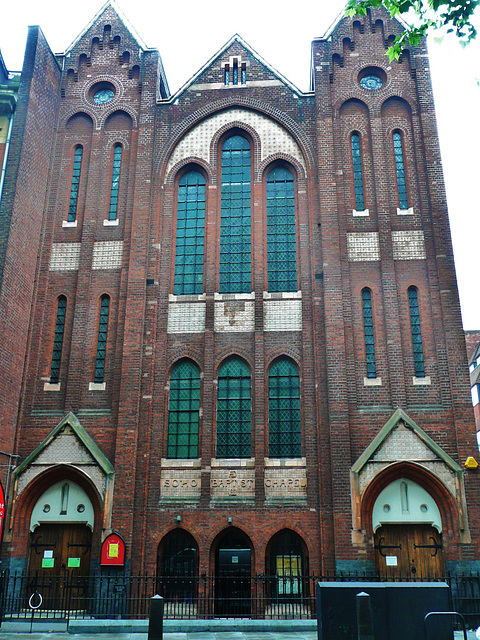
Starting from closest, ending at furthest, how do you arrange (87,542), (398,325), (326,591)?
(326,591), (87,542), (398,325)

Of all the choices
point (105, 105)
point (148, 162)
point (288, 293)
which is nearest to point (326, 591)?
point (288, 293)

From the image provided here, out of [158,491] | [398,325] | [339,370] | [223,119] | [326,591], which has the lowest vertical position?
[326,591]

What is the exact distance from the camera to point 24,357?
19453mm

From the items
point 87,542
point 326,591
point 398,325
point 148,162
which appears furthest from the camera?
point 148,162

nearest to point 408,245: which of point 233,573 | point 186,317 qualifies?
point 186,317

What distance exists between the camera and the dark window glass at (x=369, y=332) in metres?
18.8

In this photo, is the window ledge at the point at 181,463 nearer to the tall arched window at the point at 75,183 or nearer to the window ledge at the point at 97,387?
the window ledge at the point at 97,387

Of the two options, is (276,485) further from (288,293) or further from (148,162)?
(148,162)

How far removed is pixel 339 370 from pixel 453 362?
11.0ft

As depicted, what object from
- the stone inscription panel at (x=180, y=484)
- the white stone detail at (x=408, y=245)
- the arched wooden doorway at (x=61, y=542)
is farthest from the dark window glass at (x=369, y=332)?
the arched wooden doorway at (x=61, y=542)

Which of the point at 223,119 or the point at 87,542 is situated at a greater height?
the point at 223,119

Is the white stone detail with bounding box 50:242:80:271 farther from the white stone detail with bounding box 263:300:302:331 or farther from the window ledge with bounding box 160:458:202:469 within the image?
the window ledge with bounding box 160:458:202:469

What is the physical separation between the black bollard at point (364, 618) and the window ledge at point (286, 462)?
28.8 feet

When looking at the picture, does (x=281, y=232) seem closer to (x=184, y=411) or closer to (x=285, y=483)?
(x=184, y=411)
